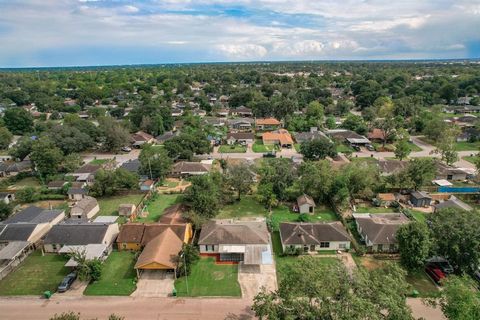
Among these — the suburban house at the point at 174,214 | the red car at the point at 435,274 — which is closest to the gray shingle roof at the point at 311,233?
the red car at the point at 435,274

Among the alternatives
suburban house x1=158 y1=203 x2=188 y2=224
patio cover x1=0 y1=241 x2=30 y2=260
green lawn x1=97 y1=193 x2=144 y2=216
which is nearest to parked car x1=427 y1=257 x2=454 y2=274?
suburban house x1=158 y1=203 x2=188 y2=224

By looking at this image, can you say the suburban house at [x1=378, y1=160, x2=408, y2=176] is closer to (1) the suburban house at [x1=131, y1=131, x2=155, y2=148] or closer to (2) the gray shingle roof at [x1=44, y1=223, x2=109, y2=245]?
(2) the gray shingle roof at [x1=44, y1=223, x2=109, y2=245]

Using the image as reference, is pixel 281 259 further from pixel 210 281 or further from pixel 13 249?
pixel 13 249

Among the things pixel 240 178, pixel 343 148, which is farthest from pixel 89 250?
pixel 343 148

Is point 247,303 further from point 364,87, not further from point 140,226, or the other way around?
point 364,87

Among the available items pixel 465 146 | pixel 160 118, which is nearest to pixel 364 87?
pixel 465 146

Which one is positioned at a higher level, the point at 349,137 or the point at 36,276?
the point at 349,137
